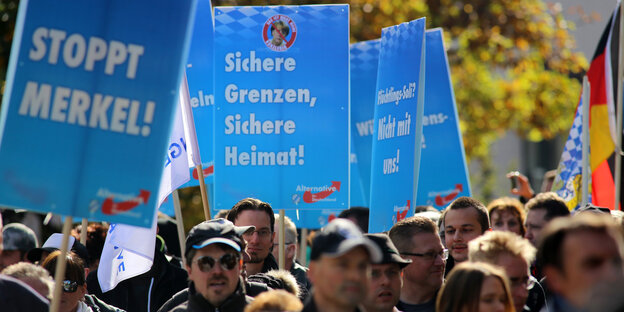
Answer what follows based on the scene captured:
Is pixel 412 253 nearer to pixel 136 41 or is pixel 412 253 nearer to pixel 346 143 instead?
pixel 346 143

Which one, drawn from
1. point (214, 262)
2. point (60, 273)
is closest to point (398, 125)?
point (214, 262)

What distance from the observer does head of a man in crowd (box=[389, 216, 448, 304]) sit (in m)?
5.98

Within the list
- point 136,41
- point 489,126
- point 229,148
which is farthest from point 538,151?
point 136,41

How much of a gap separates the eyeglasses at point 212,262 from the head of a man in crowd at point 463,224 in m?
2.04

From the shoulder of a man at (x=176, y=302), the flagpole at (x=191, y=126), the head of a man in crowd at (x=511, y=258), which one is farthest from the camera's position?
the flagpole at (x=191, y=126)

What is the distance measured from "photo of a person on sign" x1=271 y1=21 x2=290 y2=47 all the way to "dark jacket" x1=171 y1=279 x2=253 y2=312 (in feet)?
8.40

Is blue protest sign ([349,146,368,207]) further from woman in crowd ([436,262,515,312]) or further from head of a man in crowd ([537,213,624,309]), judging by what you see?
head of a man in crowd ([537,213,624,309])

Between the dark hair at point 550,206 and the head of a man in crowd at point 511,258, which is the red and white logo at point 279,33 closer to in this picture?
the dark hair at point 550,206

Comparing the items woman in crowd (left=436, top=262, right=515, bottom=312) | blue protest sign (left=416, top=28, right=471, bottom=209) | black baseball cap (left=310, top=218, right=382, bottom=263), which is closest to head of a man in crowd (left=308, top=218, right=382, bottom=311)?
black baseball cap (left=310, top=218, right=382, bottom=263)

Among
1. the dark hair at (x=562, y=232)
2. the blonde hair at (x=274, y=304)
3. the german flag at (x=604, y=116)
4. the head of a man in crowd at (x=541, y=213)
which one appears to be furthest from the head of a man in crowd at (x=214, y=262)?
the german flag at (x=604, y=116)

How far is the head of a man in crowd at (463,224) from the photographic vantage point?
669 centimetres

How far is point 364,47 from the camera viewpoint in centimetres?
945

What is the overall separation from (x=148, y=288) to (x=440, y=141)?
3.09 metres

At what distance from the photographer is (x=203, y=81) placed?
772 cm
